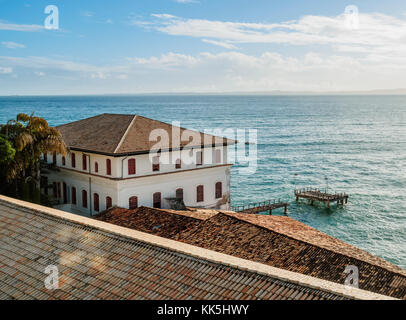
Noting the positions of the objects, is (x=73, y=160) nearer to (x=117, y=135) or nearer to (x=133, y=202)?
(x=117, y=135)

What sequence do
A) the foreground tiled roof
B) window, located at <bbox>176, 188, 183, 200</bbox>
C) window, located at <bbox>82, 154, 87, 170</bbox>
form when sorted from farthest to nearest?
window, located at <bbox>176, 188, 183, 200</bbox> → window, located at <bbox>82, 154, 87, 170</bbox> → the foreground tiled roof

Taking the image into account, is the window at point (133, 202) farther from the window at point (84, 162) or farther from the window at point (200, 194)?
the window at point (200, 194)

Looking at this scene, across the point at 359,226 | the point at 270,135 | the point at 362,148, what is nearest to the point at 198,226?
the point at 359,226

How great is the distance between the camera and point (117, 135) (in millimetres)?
41938

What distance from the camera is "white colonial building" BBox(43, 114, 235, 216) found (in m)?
39.3

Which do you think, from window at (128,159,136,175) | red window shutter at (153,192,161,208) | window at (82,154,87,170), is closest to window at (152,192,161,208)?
red window shutter at (153,192,161,208)

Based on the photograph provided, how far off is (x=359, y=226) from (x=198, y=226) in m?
32.1

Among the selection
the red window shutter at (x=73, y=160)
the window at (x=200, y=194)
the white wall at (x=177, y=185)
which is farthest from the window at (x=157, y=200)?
the red window shutter at (x=73, y=160)

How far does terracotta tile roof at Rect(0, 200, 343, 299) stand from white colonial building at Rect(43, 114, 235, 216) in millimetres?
21115

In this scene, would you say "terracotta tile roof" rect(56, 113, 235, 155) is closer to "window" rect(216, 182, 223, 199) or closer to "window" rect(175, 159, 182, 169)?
"window" rect(175, 159, 182, 169)

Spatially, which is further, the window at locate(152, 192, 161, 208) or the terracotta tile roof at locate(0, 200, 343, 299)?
the window at locate(152, 192, 161, 208)

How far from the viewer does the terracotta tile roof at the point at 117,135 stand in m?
39.9

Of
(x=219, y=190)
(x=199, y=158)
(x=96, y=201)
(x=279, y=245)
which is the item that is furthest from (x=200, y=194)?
(x=279, y=245)
